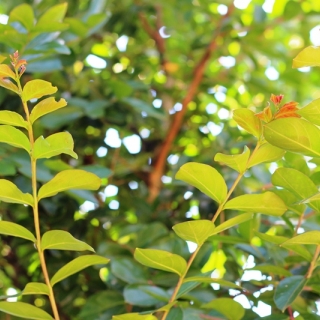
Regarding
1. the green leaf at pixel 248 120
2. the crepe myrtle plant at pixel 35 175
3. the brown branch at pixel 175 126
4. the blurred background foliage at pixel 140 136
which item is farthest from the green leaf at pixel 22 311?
the brown branch at pixel 175 126

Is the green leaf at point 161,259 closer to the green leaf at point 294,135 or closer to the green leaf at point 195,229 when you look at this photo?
the green leaf at point 195,229

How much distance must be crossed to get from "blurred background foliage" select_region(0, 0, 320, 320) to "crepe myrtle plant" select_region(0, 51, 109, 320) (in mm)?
117

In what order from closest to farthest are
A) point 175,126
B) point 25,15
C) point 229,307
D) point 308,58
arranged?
point 308,58 < point 229,307 < point 25,15 < point 175,126

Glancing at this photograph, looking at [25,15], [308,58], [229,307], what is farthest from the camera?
[25,15]

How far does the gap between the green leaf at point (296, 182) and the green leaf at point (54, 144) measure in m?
0.17

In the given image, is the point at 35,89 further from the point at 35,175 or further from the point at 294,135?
the point at 294,135

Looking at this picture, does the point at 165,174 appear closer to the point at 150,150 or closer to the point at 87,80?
the point at 150,150

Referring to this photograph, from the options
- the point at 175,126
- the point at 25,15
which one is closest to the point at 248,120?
the point at 25,15

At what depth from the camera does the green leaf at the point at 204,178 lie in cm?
41

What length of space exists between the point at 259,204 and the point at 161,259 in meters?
0.09

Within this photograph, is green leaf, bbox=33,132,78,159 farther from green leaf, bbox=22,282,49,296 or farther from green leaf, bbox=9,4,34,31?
green leaf, bbox=9,4,34,31

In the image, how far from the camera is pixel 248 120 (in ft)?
1.28

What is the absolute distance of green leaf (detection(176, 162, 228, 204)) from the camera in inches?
16.2

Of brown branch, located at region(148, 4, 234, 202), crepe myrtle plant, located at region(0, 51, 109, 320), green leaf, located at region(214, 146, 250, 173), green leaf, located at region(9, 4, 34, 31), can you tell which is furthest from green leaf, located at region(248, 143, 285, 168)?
brown branch, located at region(148, 4, 234, 202)
